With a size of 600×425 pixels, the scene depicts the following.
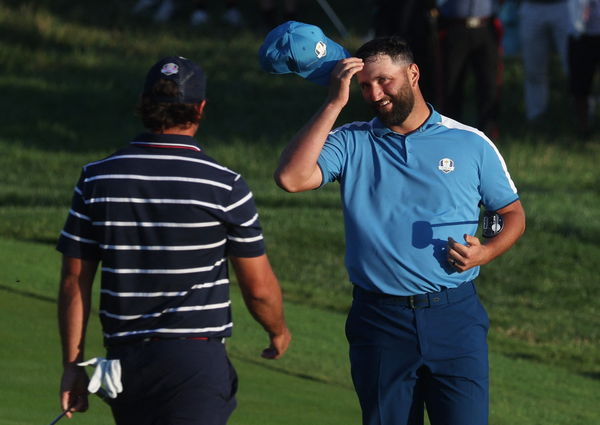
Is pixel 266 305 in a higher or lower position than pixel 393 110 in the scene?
lower

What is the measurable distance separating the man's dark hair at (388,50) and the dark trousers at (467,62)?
11907mm

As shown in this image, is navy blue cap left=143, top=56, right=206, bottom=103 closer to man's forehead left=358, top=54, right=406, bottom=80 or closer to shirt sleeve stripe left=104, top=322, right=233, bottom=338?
shirt sleeve stripe left=104, top=322, right=233, bottom=338

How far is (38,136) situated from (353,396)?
13.5 m

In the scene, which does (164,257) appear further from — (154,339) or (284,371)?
(284,371)

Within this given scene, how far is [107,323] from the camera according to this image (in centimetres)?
445

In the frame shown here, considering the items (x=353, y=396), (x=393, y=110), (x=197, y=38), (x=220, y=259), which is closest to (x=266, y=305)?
(x=220, y=259)

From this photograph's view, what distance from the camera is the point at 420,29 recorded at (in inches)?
694

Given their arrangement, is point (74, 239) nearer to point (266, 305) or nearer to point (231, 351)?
point (266, 305)

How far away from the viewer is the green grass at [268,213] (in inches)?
325

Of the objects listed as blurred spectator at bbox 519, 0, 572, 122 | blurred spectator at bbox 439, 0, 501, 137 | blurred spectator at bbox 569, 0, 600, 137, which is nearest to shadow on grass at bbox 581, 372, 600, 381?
blurred spectator at bbox 439, 0, 501, 137

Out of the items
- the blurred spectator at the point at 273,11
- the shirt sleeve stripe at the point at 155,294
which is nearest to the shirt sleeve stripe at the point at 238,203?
the shirt sleeve stripe at the point at 155,294

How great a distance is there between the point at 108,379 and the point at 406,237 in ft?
4.35

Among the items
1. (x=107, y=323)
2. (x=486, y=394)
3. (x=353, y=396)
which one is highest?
(x=107, y=323)

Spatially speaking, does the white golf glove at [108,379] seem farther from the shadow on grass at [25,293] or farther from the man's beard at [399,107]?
the shadow on grass at [25,293]
